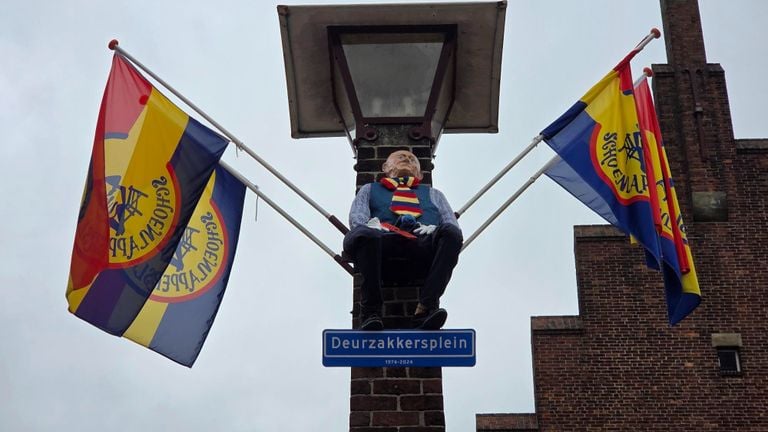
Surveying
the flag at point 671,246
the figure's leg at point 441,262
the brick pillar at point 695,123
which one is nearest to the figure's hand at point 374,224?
the figure's leg at point 441,262

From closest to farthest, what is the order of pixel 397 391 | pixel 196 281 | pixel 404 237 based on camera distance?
pixel 404 237 < pixel 397 391 < pixel 196 281

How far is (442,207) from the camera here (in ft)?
24.9

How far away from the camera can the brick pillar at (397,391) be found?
288 inches

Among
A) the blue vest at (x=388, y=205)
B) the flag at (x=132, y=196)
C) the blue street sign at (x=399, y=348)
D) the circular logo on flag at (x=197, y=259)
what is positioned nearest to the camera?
the blue street sign at (x=399, y=348)

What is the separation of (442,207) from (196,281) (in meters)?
2.02

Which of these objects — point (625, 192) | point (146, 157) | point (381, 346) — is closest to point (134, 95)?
point (146, 157)

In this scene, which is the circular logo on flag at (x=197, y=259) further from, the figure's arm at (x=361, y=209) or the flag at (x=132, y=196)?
the figure's arm at (x=361, y=209)

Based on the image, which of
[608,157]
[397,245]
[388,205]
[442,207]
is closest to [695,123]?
[608,157]

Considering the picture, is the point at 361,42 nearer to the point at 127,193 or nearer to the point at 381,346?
the point at 127,193

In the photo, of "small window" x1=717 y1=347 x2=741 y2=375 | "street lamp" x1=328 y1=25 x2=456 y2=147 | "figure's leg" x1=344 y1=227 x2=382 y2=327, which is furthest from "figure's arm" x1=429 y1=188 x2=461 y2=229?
"small window" x1=717 y1=347 x2=741 y2=375

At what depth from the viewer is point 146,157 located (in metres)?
8.14

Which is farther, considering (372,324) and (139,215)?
(139,215)

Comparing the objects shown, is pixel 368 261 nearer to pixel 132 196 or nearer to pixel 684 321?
pixel 132 196

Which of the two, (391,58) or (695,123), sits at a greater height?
(695,123)
